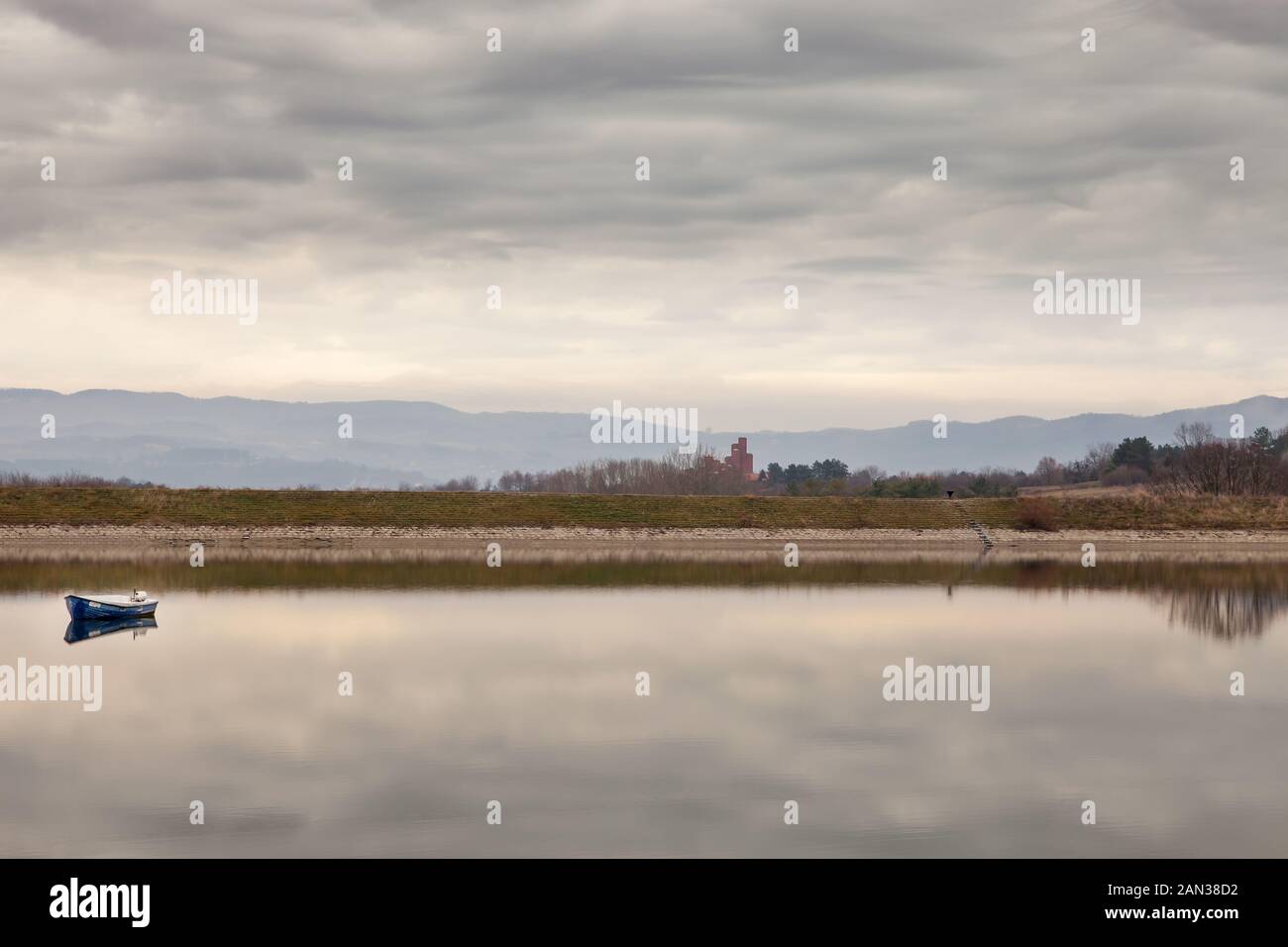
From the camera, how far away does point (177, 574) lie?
4722 centimetres

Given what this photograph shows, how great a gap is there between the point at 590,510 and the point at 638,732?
59979mm

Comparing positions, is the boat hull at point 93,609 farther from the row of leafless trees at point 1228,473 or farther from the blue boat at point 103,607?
the row of leafless trees at point 1228,473

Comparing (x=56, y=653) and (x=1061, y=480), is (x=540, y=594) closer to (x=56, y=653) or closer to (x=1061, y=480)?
(x=56, y=653)

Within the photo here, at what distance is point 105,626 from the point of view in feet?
104

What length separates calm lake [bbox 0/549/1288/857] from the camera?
1448 cm
